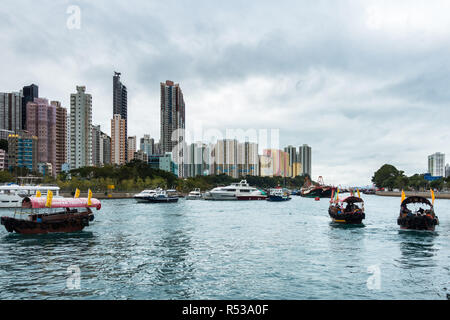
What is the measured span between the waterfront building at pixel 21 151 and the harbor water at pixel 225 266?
169965 mm

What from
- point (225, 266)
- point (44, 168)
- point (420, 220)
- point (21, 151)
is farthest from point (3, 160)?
point (420, 220)

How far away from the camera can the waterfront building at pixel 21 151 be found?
18750cm

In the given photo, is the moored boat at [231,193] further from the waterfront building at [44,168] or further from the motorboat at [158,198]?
the waterfront building at [44,168]

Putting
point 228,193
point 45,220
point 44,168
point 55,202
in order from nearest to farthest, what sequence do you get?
point 45,220 → point 55,202 → point 228,193 → point 44,168

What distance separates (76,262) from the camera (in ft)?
82.6

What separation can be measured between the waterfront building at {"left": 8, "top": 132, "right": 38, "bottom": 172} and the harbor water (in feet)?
558

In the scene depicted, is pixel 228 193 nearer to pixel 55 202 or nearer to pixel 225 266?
pixel 55 202

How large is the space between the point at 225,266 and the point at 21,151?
197597mm

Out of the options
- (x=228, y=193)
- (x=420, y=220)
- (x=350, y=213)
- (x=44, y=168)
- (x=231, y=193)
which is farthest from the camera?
(x=44, y=168)

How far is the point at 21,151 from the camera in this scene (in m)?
190

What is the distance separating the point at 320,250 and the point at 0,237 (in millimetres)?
31904

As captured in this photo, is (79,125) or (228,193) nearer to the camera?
(228,193)

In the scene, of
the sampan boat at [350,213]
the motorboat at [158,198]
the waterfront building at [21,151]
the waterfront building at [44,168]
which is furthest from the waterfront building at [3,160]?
the sampan boat at [350,213]
